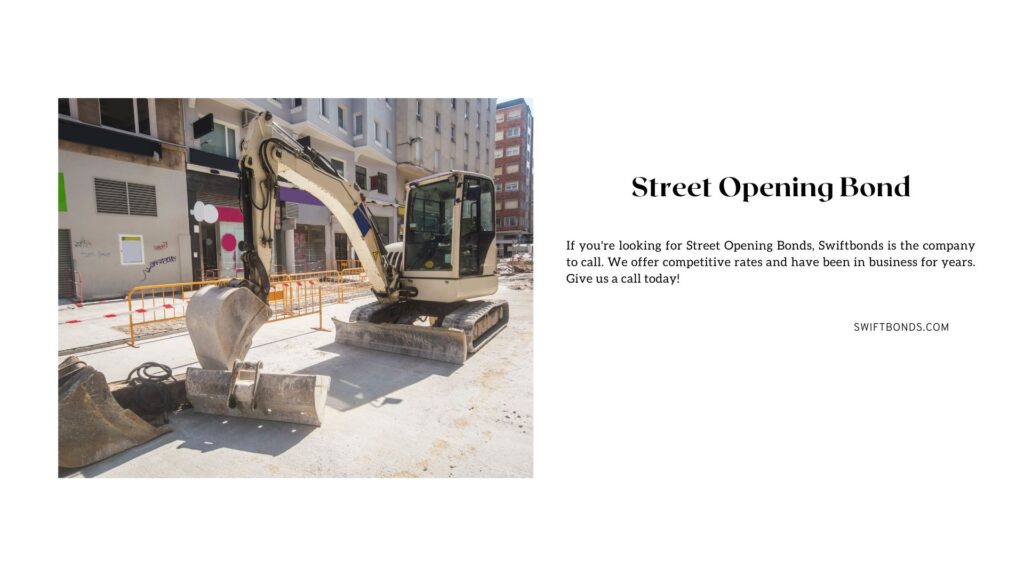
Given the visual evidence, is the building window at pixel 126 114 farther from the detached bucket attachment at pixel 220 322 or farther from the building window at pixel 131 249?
the detached bucket attachment at pixel 220 322

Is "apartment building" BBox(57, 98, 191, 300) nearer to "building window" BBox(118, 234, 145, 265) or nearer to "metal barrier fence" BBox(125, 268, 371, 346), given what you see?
"building window" BBox(118, 234, 145, 265)

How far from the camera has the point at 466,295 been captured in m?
5.66

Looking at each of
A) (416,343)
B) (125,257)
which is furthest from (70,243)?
(416,343)

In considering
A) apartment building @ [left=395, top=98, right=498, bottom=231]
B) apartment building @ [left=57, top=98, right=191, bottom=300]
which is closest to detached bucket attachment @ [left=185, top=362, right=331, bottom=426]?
apartment building @ [left=57, top=98, right=191, bottom=300]

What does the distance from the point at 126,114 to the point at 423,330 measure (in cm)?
1161

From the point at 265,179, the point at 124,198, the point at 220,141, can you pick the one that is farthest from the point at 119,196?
the point at 265,179

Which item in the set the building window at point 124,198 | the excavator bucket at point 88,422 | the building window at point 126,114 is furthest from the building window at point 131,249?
the excavator bucket at point 88,422

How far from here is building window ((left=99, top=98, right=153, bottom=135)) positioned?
32.4 ft

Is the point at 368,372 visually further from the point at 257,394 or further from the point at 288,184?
the point at 288,184

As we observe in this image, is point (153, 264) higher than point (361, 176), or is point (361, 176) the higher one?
point (361, 176)

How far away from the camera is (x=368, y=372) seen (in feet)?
15.2

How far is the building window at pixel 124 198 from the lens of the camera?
9711 millimetres

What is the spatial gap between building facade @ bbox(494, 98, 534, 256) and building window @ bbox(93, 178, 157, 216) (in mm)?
22849

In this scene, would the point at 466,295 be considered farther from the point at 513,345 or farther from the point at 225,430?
the point at 225,430
